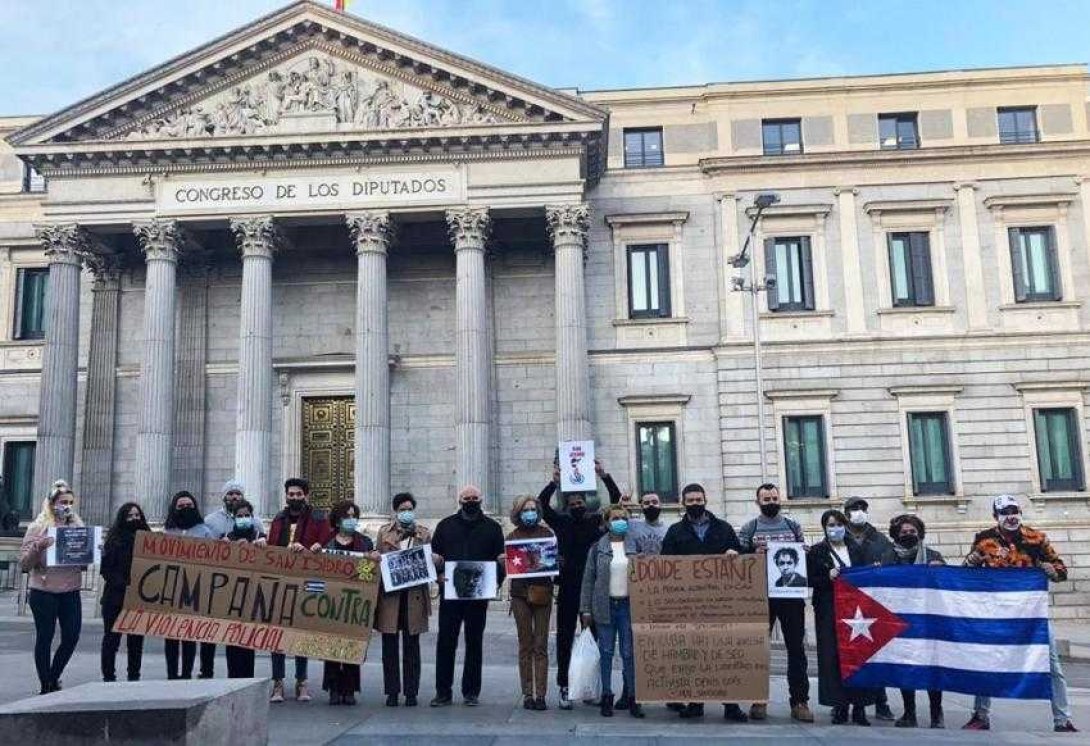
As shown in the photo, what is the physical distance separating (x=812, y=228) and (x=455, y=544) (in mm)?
23718

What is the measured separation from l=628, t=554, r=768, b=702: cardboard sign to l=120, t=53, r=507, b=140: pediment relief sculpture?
70.0 feet

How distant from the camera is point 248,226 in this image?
1158 inches

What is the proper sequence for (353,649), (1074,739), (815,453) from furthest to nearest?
(815,453) → (353,649) → (1074,739)

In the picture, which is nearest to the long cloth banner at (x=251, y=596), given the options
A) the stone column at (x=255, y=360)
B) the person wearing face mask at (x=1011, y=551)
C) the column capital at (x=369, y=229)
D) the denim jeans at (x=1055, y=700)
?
the denim jeans at (x=1055, y=700)

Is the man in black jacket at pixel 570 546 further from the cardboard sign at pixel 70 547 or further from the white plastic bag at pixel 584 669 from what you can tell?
the cardboard sign at pixel 70 547

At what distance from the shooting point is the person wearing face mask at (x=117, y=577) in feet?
36.7

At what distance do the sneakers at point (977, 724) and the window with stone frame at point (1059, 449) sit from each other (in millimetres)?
Answer: 22463

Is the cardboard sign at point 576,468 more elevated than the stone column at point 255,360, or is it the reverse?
the stone column at point 255,360

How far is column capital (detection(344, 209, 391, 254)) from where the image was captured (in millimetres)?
29172

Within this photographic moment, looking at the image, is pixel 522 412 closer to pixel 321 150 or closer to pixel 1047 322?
pixel 321 150

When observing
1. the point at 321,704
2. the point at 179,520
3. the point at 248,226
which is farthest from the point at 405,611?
the point at 248,226

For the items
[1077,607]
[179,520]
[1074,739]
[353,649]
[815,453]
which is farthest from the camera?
[815,453]

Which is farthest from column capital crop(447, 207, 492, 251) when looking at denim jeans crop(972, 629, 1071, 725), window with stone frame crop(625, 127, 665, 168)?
denim jeans crop(972, 629, 1071, 725)

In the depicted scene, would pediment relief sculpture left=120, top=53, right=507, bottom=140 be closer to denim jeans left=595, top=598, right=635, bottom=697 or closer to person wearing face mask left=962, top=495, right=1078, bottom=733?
denim jeans left=595, top=598, right=635, bottom=697
